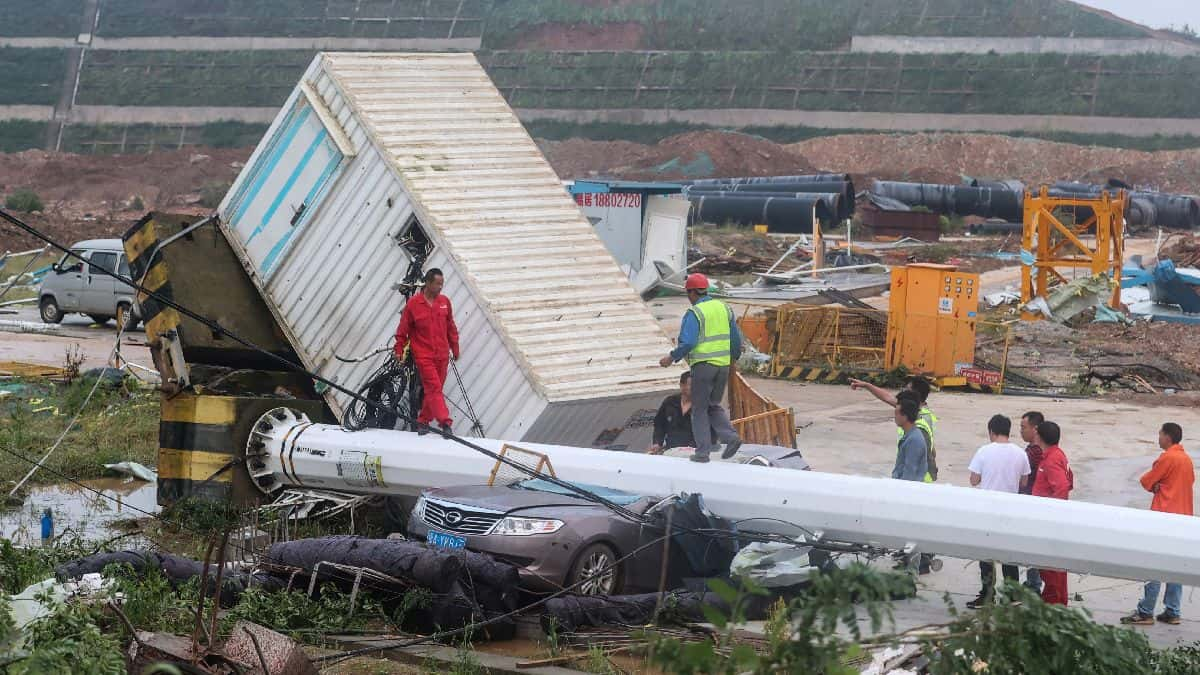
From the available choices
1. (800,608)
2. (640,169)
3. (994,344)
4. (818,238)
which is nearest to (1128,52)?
(640,169)

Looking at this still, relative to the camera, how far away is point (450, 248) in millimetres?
12008

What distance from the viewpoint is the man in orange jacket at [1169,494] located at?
8953mm

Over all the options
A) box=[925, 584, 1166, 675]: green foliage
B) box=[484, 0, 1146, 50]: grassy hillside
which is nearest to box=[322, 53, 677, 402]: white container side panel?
box=[925, 584, 1166, 675]: green foliage

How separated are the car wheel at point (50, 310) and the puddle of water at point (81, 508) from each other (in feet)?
40.1

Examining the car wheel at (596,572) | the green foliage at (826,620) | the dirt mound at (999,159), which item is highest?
the dirt mound at (999,159)

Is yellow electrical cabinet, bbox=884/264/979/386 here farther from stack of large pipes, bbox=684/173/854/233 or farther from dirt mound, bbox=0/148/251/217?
dirt mound, bbox=0/148/251/217

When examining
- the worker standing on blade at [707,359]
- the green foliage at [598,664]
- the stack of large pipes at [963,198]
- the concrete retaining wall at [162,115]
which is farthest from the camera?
the concrete retaining wall at [162,115]

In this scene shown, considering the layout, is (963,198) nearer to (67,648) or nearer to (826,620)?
(67,648)

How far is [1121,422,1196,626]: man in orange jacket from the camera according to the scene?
29.4 ft

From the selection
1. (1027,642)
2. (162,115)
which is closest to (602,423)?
(1027,642)

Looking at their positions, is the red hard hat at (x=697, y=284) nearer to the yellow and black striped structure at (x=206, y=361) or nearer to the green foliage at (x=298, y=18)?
the yellow and black striped structure at (x=206, y=361)

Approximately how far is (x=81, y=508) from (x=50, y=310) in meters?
13.5

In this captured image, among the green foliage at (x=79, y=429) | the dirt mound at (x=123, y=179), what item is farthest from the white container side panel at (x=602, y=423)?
the dirt mound at (x=123, y=179)

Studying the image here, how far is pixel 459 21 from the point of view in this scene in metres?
83.1
